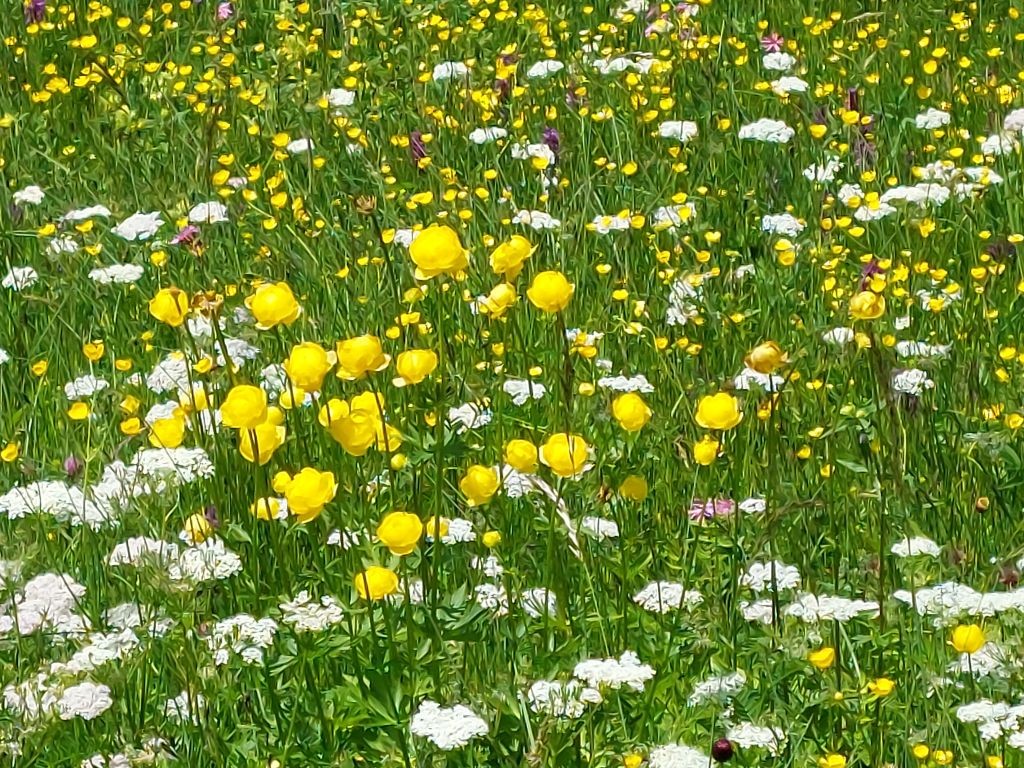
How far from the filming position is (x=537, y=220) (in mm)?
3537

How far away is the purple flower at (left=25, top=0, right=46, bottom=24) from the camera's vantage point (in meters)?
5.50

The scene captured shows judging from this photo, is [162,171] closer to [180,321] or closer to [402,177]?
[402,177]

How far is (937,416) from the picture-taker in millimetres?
2844

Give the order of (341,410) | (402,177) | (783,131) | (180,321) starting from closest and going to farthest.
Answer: (341,410), (180,321), (783,131), (402,177)

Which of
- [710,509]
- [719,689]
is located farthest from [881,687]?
[710,509]

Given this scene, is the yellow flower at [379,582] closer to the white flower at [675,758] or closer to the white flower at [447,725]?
the white flower at [447,725]

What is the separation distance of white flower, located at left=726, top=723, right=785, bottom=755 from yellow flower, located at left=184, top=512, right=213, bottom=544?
2.48 feet

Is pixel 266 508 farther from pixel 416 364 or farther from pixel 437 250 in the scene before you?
pixel 437 250

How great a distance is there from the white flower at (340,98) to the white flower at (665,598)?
8.22ft

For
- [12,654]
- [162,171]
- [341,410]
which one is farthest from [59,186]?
[341,410]

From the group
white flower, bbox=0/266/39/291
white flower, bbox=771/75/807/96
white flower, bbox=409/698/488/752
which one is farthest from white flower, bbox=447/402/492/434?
white flower, bbox=771/75/807/96

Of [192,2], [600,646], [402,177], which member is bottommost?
[600,646]

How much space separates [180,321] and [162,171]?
2.12m

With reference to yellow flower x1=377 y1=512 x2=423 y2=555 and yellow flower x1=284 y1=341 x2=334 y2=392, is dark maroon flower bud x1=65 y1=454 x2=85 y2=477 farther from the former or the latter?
yellow flower x1=377 y1=512 x2=423 y2=555
